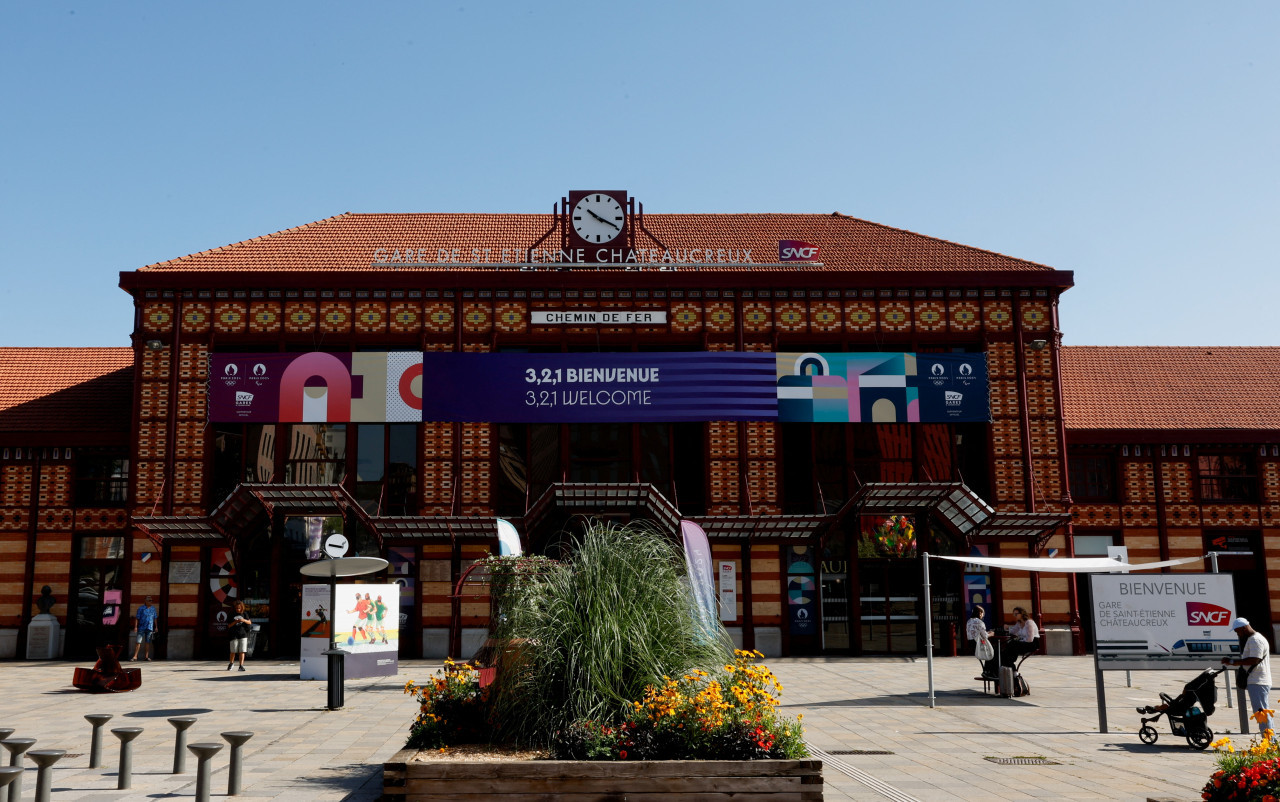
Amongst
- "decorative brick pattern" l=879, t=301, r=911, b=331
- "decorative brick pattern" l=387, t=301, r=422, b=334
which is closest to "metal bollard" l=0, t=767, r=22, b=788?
"decorative brick pattern" l=387, t=301, r=422, b=334

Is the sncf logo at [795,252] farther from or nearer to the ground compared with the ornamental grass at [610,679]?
farther from the ground

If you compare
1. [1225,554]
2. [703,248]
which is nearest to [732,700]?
[703,248]

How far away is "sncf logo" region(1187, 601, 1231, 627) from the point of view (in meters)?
14.9

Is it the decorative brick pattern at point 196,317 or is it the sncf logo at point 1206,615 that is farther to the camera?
the decorative brick pattern at point 196,317

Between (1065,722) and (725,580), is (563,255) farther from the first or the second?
(1065,722)

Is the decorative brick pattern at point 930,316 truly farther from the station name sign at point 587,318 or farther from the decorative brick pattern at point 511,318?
the decorative brick pattern at point 511,318

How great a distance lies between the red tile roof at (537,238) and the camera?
2833 cm

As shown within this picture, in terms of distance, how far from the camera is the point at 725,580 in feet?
86.7

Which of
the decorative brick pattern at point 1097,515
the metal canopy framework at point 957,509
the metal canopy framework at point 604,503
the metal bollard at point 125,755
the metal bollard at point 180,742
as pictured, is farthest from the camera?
→ the decorative brick pattern at point 1097,515

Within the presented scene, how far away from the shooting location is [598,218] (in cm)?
2872

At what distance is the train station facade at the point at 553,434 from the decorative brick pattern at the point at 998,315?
0.20ft

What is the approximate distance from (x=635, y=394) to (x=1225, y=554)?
56.0ft

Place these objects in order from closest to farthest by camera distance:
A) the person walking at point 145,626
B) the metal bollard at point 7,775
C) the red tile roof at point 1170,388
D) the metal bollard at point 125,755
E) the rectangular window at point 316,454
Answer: the metal bollard at point 7,775, the metal bollard at point 125,755, the person walking at point 145,626, the rectangular window at point 316,454, the red tile roof at point 1170,388

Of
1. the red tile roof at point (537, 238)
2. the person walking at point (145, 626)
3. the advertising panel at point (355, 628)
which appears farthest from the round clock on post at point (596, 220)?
the person walking at point (145, 626)
